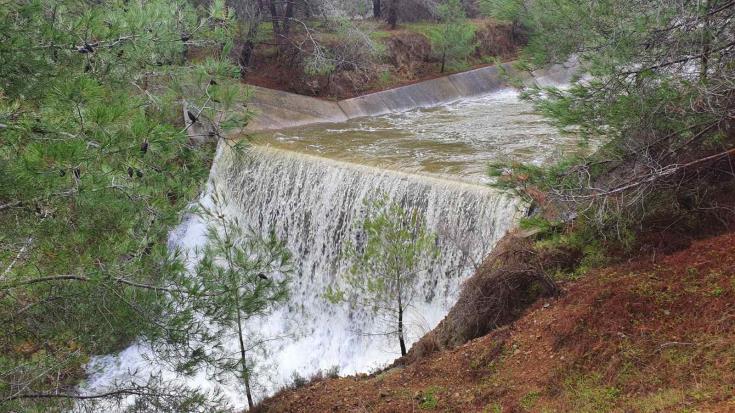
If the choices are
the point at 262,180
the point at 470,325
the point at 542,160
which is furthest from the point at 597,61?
the point at 262,180

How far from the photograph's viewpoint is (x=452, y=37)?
2067 cm

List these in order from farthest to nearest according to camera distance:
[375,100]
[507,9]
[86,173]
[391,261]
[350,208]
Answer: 1. [375,100]
2. [350,208]
3. [391,261]
4. [507,9]
5. [86,173]

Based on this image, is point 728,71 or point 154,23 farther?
point 728,71

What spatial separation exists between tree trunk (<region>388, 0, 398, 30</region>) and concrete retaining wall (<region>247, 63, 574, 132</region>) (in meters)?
3.69

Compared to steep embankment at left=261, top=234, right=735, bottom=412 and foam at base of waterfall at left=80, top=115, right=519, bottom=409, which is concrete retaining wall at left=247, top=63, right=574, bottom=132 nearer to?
foam at base of waterfall at left=80, top=115, right=519, bottom=409

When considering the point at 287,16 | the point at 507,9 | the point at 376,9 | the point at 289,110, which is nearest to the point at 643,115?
the point at 507,9

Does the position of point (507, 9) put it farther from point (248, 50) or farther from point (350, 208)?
point (248, 50)

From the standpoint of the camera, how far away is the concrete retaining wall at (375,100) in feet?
57.4

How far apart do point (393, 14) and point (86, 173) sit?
2068cm

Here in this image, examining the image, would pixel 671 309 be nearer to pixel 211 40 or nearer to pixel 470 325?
pixel 470 325

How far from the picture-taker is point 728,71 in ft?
16.6

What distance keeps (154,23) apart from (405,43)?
1807 centimetres

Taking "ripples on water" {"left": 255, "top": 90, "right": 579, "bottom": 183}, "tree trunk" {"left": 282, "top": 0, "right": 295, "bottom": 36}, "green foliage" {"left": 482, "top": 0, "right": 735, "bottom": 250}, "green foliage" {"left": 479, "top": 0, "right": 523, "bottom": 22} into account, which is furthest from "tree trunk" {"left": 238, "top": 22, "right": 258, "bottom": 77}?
Answer: "green foliage" {"left": 482, "top": 0, "right": 735, "bottom": 250}

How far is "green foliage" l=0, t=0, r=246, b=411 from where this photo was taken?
3486mm
